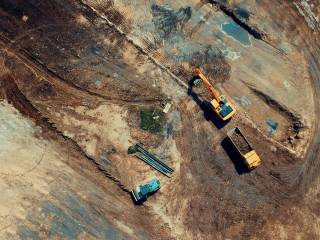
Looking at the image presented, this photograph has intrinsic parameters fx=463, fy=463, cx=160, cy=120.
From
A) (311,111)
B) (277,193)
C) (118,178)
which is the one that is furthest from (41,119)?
(311,111)

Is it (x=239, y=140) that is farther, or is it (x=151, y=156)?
(x=239, y=140)

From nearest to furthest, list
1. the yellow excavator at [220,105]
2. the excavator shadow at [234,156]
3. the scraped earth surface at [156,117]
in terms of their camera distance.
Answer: the scraped earth surface at [156,117], the yellow excavator at [220,105], the excavator shadow at [234,156]

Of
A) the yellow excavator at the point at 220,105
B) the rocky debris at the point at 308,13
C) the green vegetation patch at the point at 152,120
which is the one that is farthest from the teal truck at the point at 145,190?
the rocky debris at the point at 308,13

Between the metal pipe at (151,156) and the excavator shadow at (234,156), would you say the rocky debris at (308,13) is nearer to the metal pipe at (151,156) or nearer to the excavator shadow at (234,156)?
the excavator shadow at (234,156)

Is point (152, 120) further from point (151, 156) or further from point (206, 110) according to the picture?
point (206, 110)

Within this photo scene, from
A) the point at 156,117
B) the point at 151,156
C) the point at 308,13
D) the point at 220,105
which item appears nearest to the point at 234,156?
the point at 220,105

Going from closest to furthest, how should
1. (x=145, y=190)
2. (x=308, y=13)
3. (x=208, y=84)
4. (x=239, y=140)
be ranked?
(x=145, y=190) → (x=208, y=84) → (x=239, y=140) → (x=308, y=13)

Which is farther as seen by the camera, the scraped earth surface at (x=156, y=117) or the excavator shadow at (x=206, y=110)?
the excavator shadow at (x=206, y=110)
